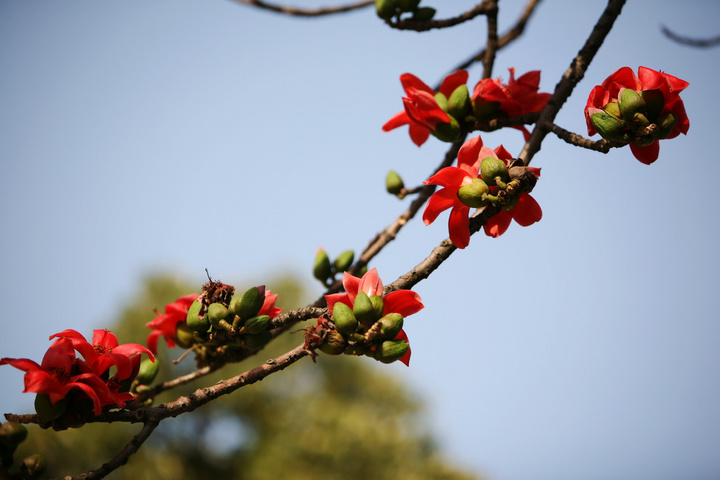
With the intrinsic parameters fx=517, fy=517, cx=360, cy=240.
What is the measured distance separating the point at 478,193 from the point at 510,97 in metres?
0.45

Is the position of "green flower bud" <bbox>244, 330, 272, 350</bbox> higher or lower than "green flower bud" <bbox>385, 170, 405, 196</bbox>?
lower

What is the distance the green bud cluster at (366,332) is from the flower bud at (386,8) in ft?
3.23

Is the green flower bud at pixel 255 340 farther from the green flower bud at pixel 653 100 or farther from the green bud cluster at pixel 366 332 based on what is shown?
the green flower bud at pixel 653 100

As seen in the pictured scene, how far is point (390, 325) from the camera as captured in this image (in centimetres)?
95

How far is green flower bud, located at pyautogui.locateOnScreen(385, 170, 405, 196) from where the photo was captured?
1736mm

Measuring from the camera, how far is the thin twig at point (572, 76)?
48.0 inches

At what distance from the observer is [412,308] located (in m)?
1.02

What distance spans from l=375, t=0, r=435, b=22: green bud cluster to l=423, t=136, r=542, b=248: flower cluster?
688mm

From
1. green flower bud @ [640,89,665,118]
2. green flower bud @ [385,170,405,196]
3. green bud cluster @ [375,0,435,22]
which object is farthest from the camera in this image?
green flower bud @ [385,170,405,196]

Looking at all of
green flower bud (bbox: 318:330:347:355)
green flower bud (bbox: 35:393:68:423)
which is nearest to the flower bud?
green flower bud (bbox: 318:330:347:355)

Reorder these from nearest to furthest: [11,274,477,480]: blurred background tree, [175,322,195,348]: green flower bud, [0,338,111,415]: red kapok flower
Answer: [0,338,111,415]: red kapok flower
[175,322,195,348]: green flower bud
[11,274,477,480]: blurred background tree

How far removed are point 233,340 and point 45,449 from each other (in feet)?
24.1

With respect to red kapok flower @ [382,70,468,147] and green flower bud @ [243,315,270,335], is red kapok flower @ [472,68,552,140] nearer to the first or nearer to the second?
red kapok flower @ [382,70,468,147]

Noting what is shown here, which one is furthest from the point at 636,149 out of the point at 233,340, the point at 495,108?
the point at 233,340
